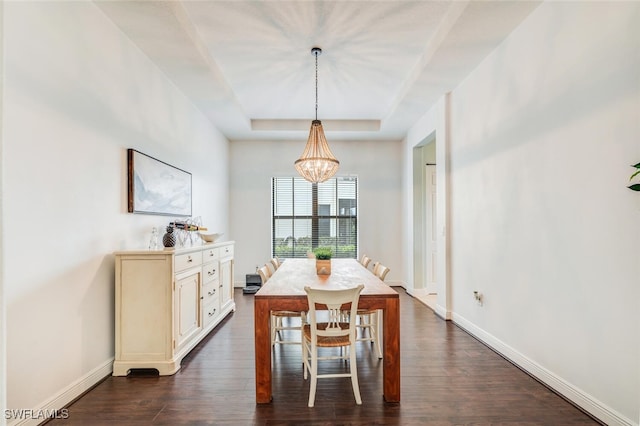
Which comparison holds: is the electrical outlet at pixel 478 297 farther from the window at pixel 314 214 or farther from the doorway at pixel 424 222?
the window at pixel 314 214

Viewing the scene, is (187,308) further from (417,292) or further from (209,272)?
(417,292)

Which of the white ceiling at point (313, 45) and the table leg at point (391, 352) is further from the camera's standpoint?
the white ceiling at point (313, 45)

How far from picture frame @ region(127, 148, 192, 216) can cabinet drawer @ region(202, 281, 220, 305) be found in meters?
0.97

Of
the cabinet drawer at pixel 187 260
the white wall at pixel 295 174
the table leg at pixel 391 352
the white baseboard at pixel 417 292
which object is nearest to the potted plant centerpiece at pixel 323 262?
the table leg at pixel 391 352

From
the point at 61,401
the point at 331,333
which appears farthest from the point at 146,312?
the point at 331,333

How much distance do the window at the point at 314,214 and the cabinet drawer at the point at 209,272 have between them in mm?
2699

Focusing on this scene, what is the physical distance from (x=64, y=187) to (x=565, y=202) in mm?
3609

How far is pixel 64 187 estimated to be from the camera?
2.27 m

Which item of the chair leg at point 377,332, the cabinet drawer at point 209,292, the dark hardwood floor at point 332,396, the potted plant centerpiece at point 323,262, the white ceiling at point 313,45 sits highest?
the white ceiling at point 313,45

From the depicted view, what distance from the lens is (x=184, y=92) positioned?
4.16m

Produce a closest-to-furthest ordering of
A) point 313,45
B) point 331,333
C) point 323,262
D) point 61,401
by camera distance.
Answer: point 61,401 < point 331,333 < point 323,262 < point 313,45

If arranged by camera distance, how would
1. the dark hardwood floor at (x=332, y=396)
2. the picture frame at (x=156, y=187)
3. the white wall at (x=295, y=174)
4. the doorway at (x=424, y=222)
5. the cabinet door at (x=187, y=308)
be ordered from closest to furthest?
the dark hardwood floor at (x=332, y=396) → the cabinet door at (x=187, y=308) → the picture frame at (x=156, y=187) → the doorway at (x=424, y=222) → the white wall at (x=295, y=174)

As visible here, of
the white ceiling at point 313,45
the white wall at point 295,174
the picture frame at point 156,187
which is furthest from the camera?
the white wall at point 295,174

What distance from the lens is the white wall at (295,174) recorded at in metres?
6.50
